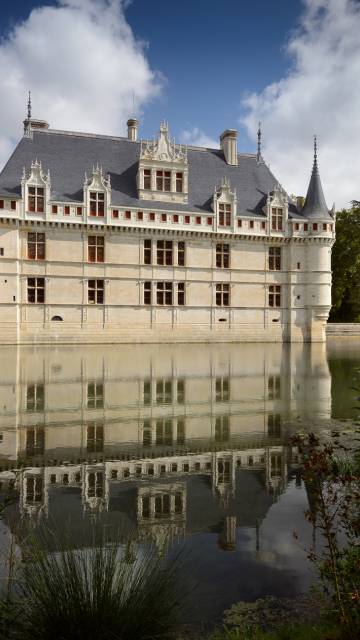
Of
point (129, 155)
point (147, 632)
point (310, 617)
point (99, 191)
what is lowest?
point (310, 617)

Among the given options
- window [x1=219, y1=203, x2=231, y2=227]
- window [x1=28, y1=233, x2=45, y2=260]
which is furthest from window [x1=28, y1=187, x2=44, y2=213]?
window [x1=219, y1=203, x2=231, y2=227]

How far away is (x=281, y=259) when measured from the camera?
38531 mm

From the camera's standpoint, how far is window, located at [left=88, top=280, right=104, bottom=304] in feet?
111

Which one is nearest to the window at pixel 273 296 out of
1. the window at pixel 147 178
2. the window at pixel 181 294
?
the window at pixel 181 294

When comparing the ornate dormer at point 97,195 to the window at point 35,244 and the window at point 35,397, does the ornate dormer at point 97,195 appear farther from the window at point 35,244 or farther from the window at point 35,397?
the window at point 35,397

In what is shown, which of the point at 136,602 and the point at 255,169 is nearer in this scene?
the point at 136,602

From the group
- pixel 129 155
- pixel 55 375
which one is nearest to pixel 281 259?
pixel 129 155

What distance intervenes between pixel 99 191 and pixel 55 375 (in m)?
19.6

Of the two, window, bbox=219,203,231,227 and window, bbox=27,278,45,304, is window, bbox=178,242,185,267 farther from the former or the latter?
window, bbox=27,278,45,304

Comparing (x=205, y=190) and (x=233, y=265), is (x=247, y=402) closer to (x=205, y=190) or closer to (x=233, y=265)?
(x=233, y=265)

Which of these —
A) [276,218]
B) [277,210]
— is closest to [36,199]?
[276,218]

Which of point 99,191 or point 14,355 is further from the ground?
point 99,191

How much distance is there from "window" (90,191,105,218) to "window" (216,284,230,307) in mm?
9272

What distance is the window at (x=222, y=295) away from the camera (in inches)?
1449
